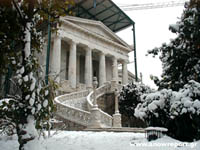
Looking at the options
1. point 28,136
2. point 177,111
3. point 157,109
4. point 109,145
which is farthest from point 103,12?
point 28,136

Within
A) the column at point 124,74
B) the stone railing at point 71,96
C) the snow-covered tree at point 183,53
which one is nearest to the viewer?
the snow-covered tree at point 183,53

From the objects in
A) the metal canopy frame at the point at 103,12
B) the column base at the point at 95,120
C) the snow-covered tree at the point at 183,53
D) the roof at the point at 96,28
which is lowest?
the column base at the point at 95,120

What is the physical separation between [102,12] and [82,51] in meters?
9.74

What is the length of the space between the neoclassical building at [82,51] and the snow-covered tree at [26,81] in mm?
16829

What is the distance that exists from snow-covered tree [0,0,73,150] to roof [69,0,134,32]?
29311 mm

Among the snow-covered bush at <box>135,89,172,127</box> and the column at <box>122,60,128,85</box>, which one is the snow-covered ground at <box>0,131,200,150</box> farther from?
the column at <box>122,60,128,85</box>

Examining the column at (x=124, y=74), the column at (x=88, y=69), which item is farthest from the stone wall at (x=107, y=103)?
the column at (x=124, y=74)

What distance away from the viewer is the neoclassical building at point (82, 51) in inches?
983

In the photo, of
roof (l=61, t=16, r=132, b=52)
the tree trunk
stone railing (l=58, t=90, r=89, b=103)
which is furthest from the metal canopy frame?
the tree trunk

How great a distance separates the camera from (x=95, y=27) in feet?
103

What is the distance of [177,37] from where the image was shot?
8266 millimetres

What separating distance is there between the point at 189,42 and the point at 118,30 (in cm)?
3612

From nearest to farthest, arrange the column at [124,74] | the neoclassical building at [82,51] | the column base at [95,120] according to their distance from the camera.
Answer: the column base at [95,120] → the neoclassical building at [82,51] → the column at [124,74]

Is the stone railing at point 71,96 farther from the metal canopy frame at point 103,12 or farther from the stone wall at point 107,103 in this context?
the metal canopy frame at point 103,12
